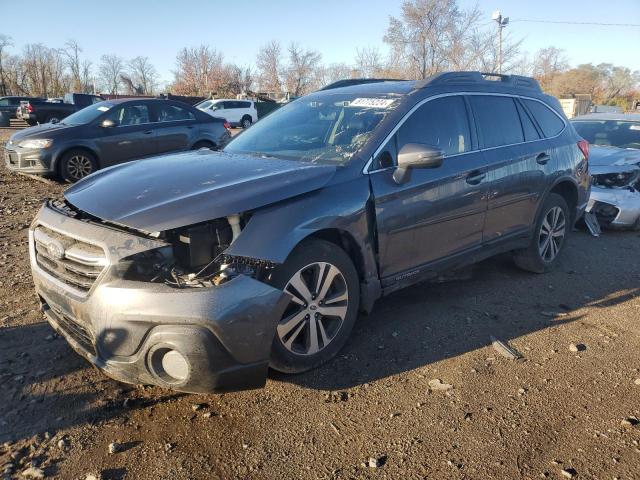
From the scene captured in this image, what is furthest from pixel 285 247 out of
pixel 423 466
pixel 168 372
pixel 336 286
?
pixel 423 466

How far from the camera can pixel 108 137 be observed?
9.06 metres

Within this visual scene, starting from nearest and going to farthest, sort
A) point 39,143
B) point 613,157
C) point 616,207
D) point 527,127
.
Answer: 1. point 527,127
2. point 616,207
3. point 613,157
4. point 39,143

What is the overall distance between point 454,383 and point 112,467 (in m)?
1.94

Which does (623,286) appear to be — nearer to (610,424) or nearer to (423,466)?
(610,424)

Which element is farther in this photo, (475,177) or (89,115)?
(89,115)

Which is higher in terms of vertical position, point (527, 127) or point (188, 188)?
point (527, 127)

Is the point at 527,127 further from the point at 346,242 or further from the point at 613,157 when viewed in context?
the point at 613,157

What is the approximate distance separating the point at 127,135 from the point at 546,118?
7.22 m

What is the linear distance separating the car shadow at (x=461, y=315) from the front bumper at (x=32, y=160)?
22.7 feet

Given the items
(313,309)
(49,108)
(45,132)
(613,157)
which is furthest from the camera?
(49,108)

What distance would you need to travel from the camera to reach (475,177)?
3.93 meters

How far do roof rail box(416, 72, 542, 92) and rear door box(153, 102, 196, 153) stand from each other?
21.7ft

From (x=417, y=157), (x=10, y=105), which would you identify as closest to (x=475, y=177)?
(x=417, y=157)

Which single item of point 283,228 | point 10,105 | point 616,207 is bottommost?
point 616,207
